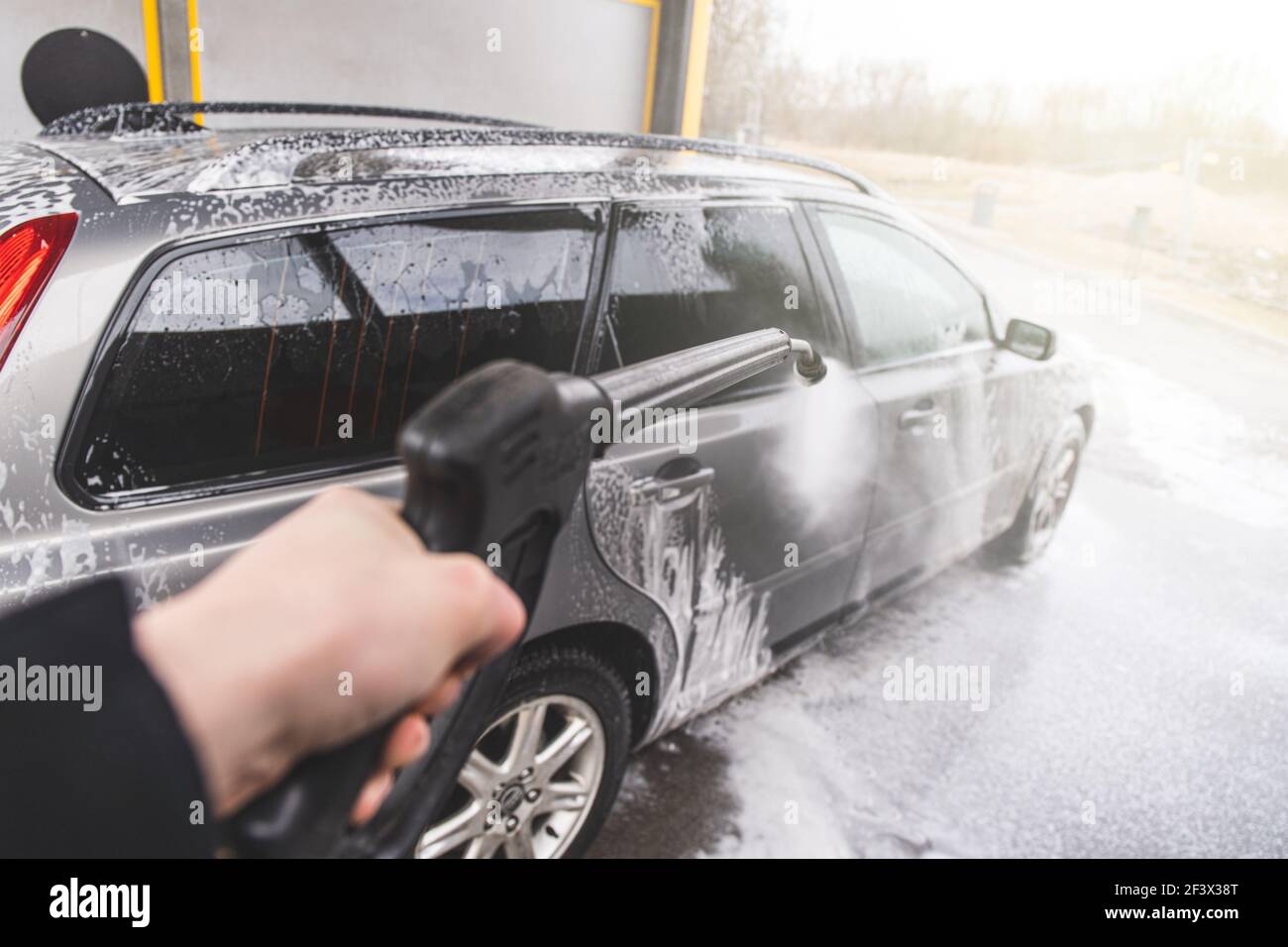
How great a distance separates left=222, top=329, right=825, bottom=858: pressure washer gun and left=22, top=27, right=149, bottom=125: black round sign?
14.2ft

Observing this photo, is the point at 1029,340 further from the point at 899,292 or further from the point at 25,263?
the point at 25,263

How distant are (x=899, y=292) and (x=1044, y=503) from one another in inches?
65.6

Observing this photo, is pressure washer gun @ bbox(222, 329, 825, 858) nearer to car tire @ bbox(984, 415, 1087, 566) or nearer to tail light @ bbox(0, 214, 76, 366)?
tail light @ bbox(0, 214, 76, 366)

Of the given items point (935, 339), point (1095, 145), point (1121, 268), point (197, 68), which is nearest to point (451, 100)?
point (197, 68)

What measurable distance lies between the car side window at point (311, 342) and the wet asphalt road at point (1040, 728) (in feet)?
Result: 4.47

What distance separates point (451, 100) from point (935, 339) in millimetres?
4282

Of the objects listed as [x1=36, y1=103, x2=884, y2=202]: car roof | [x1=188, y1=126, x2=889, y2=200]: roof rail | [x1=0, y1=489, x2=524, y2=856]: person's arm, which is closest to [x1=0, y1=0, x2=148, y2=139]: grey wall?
[x1=36, y1=103, x2=884, y2=202]: car roof

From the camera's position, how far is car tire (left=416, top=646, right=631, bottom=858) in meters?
1.88

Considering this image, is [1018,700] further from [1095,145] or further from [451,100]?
[1095,145]

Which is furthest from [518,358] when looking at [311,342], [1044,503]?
[1044,503]

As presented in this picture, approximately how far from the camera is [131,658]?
503 mm

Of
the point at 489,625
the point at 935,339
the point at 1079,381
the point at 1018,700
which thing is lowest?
the point at 1018,700

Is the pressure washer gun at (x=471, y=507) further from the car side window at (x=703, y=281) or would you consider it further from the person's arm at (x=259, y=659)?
the car side window at (x=703, y=281)
